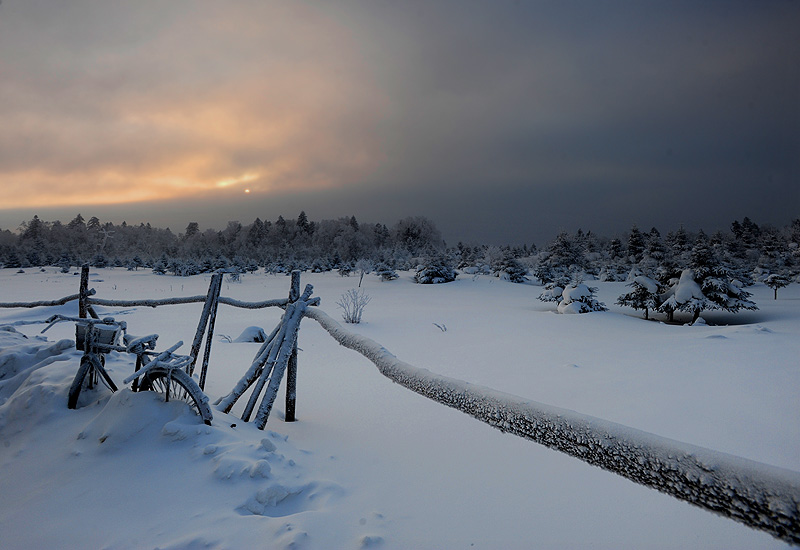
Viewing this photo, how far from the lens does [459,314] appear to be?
45.6 ft

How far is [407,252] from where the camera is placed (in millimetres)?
50938

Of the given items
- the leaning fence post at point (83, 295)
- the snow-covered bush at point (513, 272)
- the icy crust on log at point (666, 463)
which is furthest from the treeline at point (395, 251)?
the icy crust on log at point (666, 463)

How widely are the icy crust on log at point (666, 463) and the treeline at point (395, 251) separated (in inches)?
635

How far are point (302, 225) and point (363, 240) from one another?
1761cm

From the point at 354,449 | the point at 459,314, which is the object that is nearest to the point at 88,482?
the point at 354,449

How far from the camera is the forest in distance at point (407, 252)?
26.6 m

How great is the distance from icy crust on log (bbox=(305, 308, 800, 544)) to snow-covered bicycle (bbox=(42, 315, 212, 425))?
224 centimetres

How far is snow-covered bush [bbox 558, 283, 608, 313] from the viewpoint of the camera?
545 inches

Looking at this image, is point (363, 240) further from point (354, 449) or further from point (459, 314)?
point (354, 449)

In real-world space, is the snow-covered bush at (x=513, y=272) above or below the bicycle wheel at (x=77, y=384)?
above

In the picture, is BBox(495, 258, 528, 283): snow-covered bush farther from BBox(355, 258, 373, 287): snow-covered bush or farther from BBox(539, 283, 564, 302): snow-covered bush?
BBox(355, 258, 373, 287): snow-covered bush

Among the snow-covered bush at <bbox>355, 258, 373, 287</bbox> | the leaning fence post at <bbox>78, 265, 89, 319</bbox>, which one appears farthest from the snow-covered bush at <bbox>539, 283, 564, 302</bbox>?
the leaning fence post at <bbox>78, 265, 89, 319</bbox>

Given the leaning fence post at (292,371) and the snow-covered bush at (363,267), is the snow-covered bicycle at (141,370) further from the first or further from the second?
the snow-covered bush at (363,267)

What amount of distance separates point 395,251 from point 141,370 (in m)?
47.6
